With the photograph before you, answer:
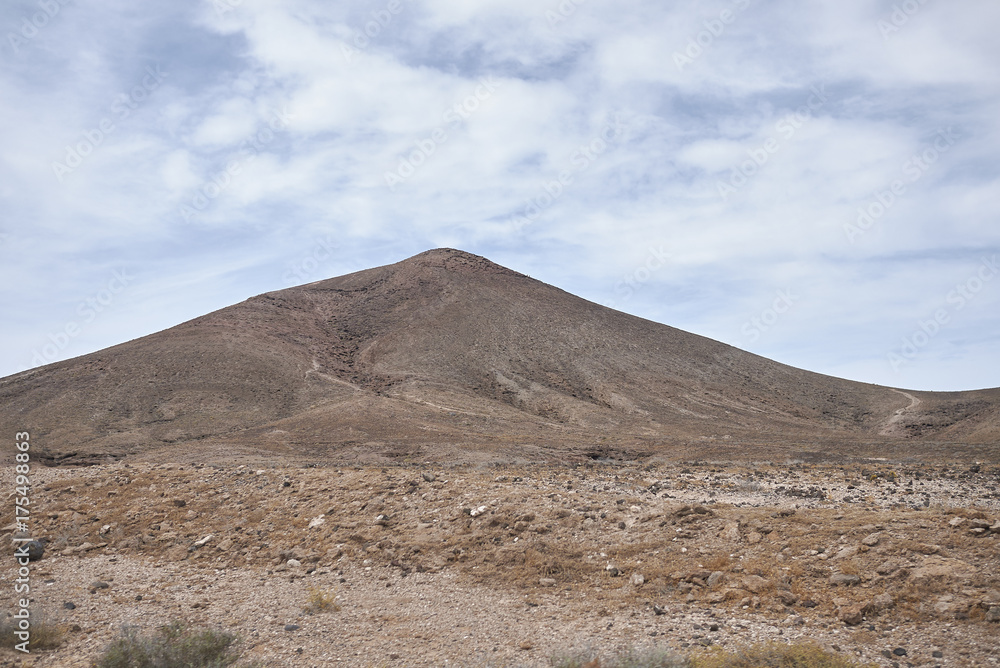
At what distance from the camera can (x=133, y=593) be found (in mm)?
9211

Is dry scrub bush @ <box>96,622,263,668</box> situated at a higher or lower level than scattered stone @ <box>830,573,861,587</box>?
lower

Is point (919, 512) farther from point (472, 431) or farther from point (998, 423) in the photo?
point (998, 423)

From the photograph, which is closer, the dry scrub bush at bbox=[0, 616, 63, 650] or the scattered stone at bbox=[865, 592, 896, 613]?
the scattered stone at bbox=[865, 592, 896, 613]

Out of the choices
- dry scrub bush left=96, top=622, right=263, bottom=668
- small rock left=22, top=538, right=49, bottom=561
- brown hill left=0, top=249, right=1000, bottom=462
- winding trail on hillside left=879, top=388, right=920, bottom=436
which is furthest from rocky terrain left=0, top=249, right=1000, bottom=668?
winding trail on hillside left=879, top=388, right=920, bottom=436

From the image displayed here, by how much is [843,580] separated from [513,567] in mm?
4220

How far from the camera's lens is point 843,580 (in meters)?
7.09

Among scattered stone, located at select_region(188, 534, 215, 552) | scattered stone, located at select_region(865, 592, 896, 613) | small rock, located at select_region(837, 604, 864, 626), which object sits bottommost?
scattered stone, located at select_region(188, 534, 215, 552)

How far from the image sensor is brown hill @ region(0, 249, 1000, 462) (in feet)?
114

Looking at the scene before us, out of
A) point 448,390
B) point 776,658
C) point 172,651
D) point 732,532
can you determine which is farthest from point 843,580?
point 448,390

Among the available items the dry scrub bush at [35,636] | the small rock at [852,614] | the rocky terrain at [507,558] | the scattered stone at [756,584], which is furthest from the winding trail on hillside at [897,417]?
the dry scrub bush at [35,636]

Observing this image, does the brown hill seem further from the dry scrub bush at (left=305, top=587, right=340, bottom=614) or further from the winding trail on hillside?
the dry scrub bush at (left=305, top=587, right=340, bottom=614)

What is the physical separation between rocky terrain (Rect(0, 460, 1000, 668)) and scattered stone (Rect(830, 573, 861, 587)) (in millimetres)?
29

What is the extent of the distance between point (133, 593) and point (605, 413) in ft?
141

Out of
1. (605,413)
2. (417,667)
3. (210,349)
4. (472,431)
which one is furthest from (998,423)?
(210,349)
